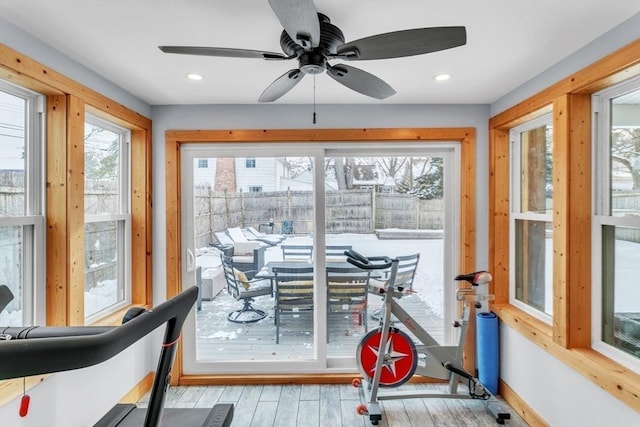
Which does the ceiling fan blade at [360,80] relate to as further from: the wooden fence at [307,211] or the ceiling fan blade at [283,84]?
the wooden fence at [307,211]

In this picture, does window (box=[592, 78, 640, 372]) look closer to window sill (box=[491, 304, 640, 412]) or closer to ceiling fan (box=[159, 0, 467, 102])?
window sill (box=[491, 304, 640, 412])

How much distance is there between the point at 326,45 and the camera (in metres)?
1.56

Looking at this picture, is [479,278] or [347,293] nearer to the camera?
[479,278]

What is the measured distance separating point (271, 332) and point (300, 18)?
274cm

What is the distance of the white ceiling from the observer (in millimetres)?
1600

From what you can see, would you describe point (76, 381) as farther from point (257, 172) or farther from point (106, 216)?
point (257, 172)

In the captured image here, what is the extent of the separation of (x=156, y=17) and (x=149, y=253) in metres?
2.04

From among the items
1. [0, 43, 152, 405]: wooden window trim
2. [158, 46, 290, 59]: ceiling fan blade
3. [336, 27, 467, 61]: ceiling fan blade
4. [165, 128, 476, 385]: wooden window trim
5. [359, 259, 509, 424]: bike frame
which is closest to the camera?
[336, 27, 467, 61]: ceiling fan blade

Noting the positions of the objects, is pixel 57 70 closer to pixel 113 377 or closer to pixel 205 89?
pixel 205 89

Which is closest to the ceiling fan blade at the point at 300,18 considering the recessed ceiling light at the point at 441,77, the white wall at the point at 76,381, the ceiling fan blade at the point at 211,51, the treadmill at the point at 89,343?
the ceiling fan blade at the point at 211,51

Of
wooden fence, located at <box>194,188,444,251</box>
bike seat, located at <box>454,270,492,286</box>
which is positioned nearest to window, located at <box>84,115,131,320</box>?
wooden fence, located at <box>194,188,444,251</box>

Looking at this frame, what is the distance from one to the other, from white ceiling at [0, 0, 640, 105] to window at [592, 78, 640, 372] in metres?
0.45

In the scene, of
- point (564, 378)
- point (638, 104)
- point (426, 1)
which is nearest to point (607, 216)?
point (638, 104)

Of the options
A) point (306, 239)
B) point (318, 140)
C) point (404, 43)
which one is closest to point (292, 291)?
point (306, 239)
